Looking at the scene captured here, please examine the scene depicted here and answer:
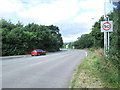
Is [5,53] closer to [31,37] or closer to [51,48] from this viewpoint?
[31,37]

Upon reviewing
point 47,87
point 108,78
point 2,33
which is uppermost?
point 2,33

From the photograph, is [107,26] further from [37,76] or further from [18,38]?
[18,38]

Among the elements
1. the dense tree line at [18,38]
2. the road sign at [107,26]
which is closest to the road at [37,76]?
the road sign at [107,26]

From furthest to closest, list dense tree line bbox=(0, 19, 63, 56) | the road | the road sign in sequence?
1. dense tree line bbox=(0, 19, 63, 56)
2. the road sign
3. the road

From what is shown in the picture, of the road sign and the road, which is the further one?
the road sign

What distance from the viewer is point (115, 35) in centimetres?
679

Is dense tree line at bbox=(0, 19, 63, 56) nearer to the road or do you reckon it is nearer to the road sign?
the road

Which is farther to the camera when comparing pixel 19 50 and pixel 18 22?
pixel 18 22

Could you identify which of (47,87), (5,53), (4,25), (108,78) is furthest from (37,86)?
(4,25)

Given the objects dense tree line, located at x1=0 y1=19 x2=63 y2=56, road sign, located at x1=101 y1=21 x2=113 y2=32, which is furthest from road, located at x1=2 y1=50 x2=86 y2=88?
dense tree line, located at x1=0 y1=19 x2=63 y2=56

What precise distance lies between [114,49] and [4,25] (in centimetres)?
2911

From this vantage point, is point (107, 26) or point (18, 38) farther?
point (18, 38)

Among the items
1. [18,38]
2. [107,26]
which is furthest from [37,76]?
[18,38]

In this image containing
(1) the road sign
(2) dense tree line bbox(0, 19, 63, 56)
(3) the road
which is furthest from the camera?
(2) dense tree line bbox(0, 19, 63, 56)
